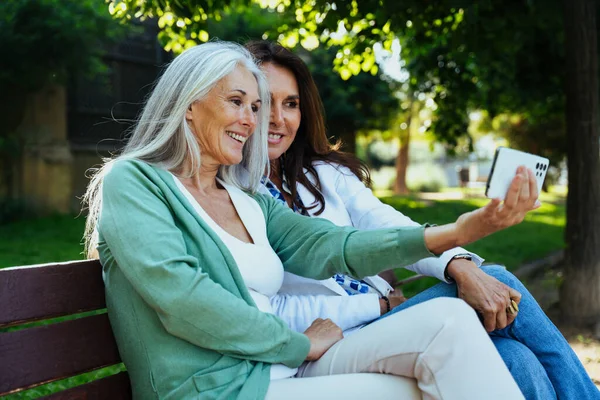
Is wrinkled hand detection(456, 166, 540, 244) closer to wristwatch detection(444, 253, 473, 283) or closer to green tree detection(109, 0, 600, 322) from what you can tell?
wristwatch detection(444, 253, 473, 283)

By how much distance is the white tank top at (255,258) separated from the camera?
94.1 inches

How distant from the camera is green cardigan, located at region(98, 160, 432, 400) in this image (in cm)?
206

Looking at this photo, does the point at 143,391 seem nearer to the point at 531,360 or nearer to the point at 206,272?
the point at 206,272

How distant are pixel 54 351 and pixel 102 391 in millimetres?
247

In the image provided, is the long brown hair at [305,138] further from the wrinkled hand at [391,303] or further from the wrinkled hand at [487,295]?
the wrinkled hand at [487,295]

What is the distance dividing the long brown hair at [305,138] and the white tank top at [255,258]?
0.58 m

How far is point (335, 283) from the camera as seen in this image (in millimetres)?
2910

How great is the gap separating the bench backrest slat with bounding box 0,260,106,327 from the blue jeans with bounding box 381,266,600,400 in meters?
1.17

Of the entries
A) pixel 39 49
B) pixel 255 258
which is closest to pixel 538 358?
pixel 255 258

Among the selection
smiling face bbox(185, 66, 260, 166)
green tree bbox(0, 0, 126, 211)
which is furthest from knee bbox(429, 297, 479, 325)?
green tree bbox(0, 0, 126, 211)

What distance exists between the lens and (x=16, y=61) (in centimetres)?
1102

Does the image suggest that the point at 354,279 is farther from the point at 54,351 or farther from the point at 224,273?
the point at 54,351

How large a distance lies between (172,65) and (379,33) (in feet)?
14.3

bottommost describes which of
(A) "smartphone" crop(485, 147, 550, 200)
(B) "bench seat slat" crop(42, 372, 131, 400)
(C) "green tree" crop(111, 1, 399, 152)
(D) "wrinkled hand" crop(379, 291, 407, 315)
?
(B) "bench seat slat" crop(42, 372, 131, 400)
